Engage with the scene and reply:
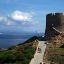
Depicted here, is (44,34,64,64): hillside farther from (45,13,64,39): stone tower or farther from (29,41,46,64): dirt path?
(45,13,64,39): stone tower

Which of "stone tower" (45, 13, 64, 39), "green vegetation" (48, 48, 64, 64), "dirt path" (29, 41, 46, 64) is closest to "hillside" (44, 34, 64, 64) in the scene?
"green vegetation" (48, 48, 64, 64)

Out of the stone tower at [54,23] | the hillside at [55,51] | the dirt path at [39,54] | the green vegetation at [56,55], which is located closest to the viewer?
the green vegetation at [56,55]

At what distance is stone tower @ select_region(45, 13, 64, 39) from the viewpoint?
53031 millimetres

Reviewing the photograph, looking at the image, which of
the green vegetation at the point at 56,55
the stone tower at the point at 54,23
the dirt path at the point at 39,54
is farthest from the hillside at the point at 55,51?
the stone tower at the point at 54,23

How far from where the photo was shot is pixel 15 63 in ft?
129

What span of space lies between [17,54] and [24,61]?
3.06 m

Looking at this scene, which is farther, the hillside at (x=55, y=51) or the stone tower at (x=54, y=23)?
the stone tower at (x=54, y=23)

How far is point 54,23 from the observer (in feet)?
175

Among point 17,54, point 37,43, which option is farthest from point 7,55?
point 37,43

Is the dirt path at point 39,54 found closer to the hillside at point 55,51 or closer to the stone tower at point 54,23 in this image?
the hillside at point 55,51

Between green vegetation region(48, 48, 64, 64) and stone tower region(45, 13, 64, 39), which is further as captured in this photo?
stone tower region(45, 13, 64, 39)

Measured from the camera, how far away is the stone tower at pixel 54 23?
174 ft

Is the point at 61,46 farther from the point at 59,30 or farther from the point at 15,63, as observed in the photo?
the point at 15,63

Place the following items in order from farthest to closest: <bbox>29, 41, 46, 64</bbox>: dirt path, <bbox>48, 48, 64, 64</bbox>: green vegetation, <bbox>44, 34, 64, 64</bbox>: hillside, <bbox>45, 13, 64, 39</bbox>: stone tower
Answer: <bbox>45, 13, 64, 39</bbox>: stone tower
<bbox>29, 41, 46, 64</bbox>: dirt path
<bbox>44, 34, 64, 64</bbox>: hillside
<bbox>48, 48, 64, 64</bbox>: green vegetation
